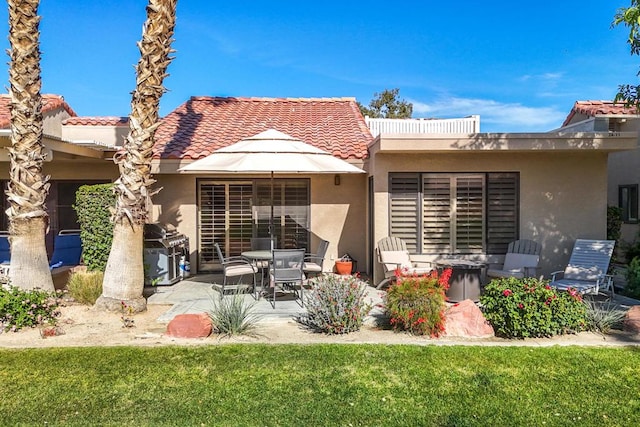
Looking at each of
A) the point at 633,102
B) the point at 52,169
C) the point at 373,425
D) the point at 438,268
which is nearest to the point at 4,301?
the point at 373,425

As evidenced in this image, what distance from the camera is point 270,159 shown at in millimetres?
9562

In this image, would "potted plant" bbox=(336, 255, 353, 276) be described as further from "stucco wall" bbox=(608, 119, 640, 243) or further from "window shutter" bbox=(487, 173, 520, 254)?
"stucco wall" bbox=(608, 119, 640, 243)

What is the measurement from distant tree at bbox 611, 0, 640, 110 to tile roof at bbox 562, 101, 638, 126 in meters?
9.58

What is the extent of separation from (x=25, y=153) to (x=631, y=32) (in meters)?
11.1

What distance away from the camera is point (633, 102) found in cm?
916

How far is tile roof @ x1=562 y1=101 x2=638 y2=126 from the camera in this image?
17934 millimetres

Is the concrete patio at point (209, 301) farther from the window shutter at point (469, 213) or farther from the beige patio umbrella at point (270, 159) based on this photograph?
the window shutter at point (469, 213)

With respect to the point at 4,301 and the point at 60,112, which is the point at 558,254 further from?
the point at 60,112

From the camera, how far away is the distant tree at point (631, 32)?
7094mm

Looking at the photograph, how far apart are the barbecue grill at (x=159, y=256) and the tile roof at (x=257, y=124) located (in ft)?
7.61

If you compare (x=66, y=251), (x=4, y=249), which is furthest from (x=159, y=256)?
(x=4, y=249)

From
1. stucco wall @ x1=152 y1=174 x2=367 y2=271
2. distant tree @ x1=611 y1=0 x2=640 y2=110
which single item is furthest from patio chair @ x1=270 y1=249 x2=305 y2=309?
distant tree @ x1=611 y1=0 x2=640 y2=110

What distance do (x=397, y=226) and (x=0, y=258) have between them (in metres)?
10.5

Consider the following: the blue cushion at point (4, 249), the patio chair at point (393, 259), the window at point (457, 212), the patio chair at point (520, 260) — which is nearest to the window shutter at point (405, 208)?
the window at point (457, 212)
